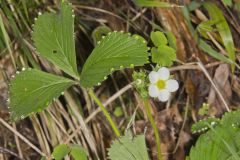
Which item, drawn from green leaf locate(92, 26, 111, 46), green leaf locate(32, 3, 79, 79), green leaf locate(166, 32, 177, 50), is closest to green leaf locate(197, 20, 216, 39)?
green leaf locate(166, 32, 177, 50)

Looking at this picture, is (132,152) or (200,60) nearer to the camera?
(132,152)

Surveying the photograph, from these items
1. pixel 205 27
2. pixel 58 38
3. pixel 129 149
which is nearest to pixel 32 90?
pixel 58 38

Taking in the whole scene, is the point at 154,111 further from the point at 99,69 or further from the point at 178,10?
the point at 99,69

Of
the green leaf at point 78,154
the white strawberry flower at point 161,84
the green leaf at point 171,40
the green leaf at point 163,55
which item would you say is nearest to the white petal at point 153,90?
the white strawberry flower at point 161,84

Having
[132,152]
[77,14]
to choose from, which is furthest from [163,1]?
[132,152]

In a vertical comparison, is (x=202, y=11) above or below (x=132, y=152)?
above
